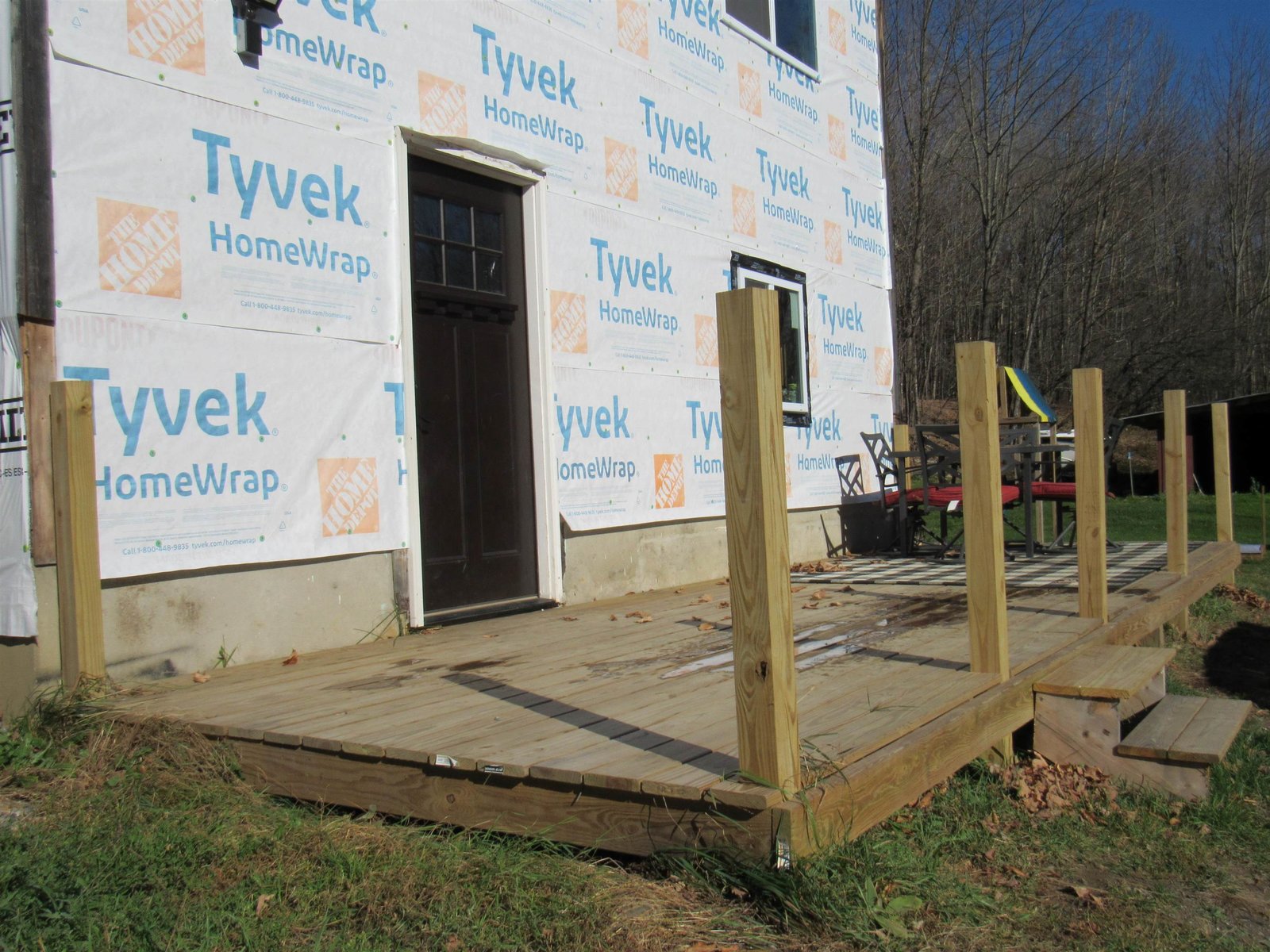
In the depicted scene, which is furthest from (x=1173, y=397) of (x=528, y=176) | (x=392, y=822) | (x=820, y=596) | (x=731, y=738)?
(x=392, y=822)

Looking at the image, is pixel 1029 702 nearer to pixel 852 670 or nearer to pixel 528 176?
pixel 852 670

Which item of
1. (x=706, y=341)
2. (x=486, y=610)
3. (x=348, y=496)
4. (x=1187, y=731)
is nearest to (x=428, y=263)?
(x=348, y=496)

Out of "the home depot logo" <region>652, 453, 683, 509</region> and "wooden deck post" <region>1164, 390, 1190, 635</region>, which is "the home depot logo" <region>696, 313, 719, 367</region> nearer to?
"the home depot logo" <region>652, 453, 683, 509</region>

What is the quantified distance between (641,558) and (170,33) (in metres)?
3.77

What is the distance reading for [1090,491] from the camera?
4590 millimetres

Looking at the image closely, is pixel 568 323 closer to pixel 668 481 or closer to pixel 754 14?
pixel 668 481

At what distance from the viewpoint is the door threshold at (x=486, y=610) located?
17.3ft

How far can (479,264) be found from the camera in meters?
5.75

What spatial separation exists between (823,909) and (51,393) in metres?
2.86

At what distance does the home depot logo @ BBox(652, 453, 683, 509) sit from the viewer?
683 centimetres

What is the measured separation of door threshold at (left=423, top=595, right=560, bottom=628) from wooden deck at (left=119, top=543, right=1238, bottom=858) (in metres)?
0.21

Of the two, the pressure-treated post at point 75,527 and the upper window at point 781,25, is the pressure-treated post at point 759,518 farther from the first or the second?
the upper window at point 781,25

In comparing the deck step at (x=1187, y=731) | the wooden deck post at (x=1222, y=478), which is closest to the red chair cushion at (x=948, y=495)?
the wooden deck post at (x=1222, y=478)

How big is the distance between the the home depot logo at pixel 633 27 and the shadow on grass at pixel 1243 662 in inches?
203
